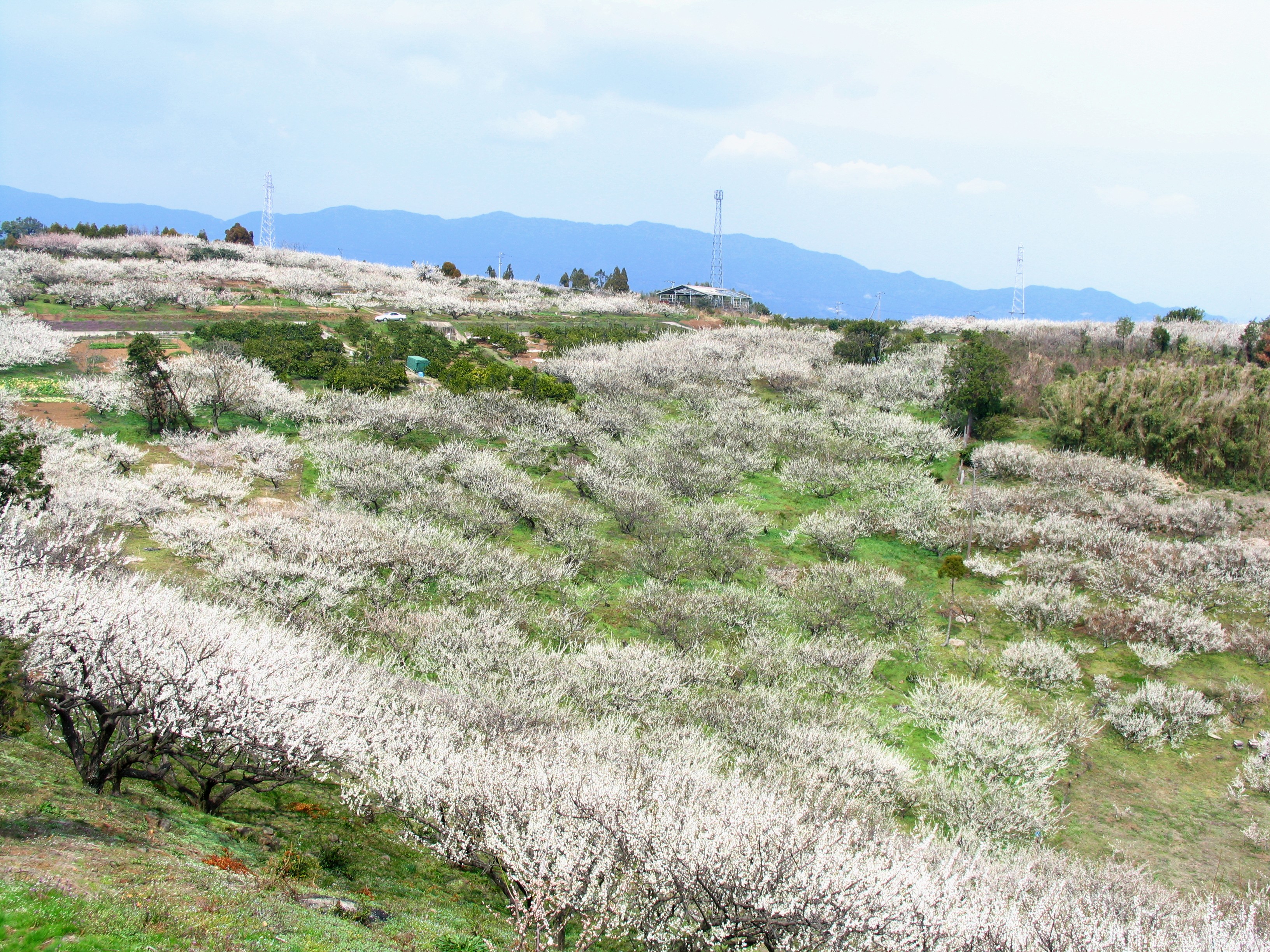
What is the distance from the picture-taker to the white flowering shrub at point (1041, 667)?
24.9 meters

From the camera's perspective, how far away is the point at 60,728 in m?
14.7

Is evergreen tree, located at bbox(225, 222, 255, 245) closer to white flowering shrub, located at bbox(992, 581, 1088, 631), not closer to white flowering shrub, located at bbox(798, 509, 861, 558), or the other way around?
white flowering shrub, located at bbox(798, 509, 861, 558)

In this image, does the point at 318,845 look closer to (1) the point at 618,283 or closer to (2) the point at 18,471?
(2) the point at 18,471

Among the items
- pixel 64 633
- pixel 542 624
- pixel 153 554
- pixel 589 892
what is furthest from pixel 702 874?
pixel 153 554

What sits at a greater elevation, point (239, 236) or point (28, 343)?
point (239, 236)

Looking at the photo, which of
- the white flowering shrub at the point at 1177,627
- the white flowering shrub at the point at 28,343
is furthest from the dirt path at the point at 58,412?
the white flowering shrub at the point at 1177,627

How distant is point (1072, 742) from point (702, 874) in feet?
54.8

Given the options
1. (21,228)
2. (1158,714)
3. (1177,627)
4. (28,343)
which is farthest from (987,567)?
(21,228)

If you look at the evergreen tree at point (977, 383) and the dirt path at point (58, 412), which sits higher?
the evergreen tree at point (977, 383)

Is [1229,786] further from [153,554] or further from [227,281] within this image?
[227,281]

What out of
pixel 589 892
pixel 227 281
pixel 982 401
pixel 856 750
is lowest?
pixel 856 750

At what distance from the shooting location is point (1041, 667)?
24.9 m

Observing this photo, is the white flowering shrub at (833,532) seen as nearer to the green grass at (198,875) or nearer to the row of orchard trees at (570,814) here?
the row of orchard trees at (570,814)

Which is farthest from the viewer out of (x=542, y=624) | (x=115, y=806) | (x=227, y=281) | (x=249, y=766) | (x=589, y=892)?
(x=227, y=281)
